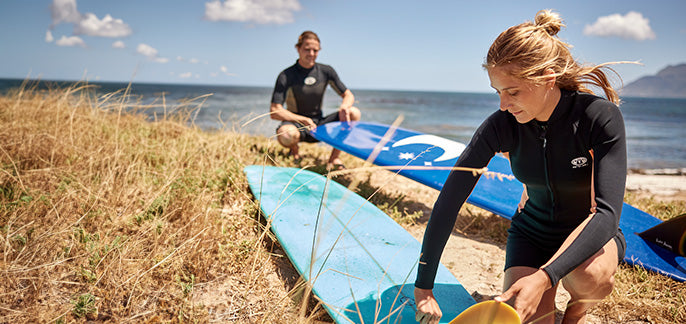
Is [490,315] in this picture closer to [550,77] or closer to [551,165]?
[551,165]

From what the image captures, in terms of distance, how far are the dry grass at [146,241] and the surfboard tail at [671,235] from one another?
366 mm

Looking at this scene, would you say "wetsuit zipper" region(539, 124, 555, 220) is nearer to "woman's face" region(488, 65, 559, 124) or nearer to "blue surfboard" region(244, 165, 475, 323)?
"woman's face" region(488, 65, 559, 124)

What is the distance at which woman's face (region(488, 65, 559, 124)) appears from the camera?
1.37 m

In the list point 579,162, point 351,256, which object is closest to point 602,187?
point 579,162

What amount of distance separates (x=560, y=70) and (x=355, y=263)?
53.4 inches

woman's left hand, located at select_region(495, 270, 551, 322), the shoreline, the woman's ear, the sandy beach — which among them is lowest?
the shoreline

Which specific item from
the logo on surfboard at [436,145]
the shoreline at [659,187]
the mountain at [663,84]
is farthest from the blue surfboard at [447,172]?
the mountain at [663,84]

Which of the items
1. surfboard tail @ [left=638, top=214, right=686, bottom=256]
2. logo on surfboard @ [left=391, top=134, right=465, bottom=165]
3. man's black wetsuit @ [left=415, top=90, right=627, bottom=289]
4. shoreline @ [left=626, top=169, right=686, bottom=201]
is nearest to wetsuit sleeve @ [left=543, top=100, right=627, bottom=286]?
man's black wetsuit @ [left=415, top=90, right=627, bottom=289]

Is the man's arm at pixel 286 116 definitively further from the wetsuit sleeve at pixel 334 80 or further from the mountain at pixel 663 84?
the mountain at pixel 663 84

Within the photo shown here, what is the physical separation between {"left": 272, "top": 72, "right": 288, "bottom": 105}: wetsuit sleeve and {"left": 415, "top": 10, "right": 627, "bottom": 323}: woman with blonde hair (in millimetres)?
3225

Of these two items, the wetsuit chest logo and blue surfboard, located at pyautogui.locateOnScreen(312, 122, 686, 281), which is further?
blue surfboard, located at pyautogui.locateOnScreen(312, 122, 686, 281)

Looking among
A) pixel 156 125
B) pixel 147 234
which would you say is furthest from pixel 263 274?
pixel 156 125

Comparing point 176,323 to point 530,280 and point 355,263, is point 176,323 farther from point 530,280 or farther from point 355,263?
point 530,280

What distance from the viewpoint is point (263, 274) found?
6.80 feet
